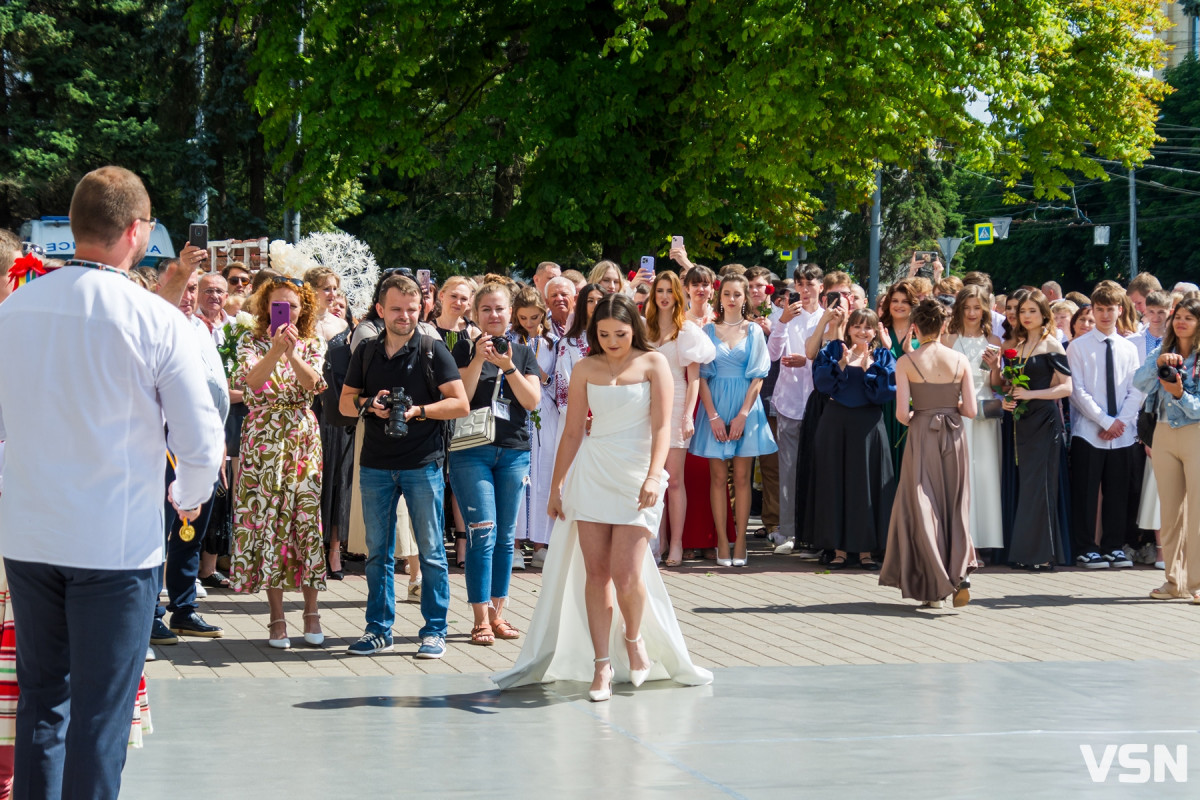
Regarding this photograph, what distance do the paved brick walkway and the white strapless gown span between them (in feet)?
1.83

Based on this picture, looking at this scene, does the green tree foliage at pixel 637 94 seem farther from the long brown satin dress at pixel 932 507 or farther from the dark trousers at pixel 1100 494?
the long brown satin dress at pixel 932 507

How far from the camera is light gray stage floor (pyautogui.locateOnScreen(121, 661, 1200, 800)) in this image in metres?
5.34

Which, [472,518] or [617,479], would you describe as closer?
[617,479]

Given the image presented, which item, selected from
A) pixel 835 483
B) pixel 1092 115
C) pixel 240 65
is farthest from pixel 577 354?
pixel 240 65

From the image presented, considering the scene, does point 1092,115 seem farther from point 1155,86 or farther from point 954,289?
point 954,289

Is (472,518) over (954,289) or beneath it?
beneath

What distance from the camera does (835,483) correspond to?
37.0ft

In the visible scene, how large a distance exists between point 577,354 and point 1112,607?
4161mm

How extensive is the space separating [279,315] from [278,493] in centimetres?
99

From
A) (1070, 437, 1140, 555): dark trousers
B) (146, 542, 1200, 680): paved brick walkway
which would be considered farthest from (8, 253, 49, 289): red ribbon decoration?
(1070, 437, 1140, 555): dark trousers

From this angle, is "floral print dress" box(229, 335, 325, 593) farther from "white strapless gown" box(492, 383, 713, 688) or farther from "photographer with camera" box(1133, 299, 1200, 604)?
"photographer with camera" box(1133, 299, 1200, 604)

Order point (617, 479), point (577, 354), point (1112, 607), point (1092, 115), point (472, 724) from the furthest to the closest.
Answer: point (1092, 115), point (577, 354), point (1112, 607), point (617, 479), point (472, 724)

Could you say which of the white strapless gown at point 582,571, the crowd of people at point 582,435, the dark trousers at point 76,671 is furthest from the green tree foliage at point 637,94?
the dark trousers at point 76,671

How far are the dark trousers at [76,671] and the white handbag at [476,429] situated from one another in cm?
388
